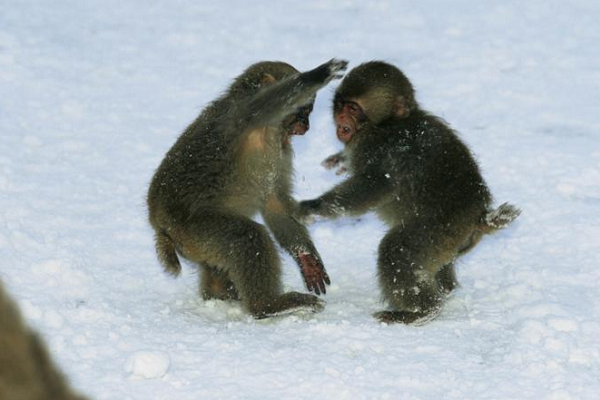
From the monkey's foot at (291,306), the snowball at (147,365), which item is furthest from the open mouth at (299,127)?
the snowball at (147,365)

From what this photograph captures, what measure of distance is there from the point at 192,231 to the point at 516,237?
242cm

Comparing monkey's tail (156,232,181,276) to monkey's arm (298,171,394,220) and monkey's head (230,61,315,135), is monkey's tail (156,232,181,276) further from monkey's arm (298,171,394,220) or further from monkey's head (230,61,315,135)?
monkey's head (230,61,315,135)

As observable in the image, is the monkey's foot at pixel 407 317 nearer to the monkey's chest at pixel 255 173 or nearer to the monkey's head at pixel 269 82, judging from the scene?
the monkey's chest at pixel 255 173

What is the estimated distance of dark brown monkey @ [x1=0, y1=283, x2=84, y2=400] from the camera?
5.48ft

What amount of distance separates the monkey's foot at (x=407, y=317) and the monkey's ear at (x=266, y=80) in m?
1.59

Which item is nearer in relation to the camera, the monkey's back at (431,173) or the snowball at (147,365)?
the snowball at (147,365)

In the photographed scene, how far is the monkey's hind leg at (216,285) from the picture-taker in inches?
247

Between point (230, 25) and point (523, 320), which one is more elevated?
point (230, 25)

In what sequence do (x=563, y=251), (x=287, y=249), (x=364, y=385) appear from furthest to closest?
(x=563, y=251) < (x=287, y=249) < (x=364, y=385)

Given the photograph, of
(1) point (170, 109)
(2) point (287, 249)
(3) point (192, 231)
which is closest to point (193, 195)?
(3) point (192, 231)

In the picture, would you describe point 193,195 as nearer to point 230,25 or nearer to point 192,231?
point 192,231

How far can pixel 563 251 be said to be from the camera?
686cm

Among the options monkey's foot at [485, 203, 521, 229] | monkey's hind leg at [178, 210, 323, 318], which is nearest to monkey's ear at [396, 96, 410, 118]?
monkey's foot at [485, 203, 521, 229]

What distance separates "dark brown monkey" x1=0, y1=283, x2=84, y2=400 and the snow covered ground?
3240mm
